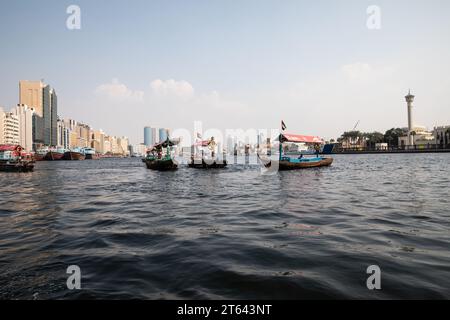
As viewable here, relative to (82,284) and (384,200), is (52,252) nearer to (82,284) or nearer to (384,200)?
(82,284)

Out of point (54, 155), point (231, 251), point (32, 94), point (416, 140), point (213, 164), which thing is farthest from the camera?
point (32, 94)

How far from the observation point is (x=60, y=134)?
194 meters

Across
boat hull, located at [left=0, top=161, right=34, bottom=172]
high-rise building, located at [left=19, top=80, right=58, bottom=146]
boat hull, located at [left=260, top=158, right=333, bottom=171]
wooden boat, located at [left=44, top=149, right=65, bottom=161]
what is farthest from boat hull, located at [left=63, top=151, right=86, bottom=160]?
boat hull, located at [left=260, top=158, right=333, bottom=171]

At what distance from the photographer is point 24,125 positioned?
142 m

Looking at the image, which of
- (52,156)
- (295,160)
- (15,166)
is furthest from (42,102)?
(295,160)

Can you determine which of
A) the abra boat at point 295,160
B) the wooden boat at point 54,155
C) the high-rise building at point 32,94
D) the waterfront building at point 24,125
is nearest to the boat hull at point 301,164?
the abra boat at point 295,160

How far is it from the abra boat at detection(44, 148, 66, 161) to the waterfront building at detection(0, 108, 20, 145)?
61.0 feet

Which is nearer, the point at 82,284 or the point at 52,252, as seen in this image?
the point at 82,284

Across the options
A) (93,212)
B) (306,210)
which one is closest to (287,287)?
(306,210)

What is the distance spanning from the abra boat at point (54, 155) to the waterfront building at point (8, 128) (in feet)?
61.0

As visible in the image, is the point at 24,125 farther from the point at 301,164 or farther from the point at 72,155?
the point at 301,164

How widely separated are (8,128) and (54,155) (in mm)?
28089

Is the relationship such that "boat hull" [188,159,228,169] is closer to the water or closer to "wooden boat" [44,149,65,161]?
the water
